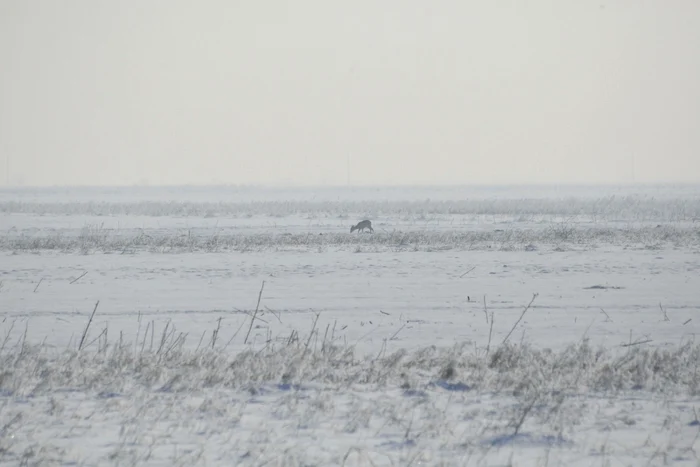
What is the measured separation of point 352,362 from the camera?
786cm

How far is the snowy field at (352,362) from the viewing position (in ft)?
17.6

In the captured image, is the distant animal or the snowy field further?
the distant animal

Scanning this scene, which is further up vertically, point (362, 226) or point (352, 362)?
point (362, 226)

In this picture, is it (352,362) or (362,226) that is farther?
(362,226)

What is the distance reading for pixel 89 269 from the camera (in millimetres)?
17484

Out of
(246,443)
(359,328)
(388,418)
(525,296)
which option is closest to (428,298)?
(525,296)

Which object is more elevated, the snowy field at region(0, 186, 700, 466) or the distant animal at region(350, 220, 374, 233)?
the distant animal at region(350, 220, 374, 233)

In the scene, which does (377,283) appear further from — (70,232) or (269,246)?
(70,232)

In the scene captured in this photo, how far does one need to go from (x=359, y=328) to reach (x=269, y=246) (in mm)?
12209

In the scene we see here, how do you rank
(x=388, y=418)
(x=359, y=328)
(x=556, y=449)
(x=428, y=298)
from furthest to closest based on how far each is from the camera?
(x=428, y=298) < (x=359, y=328) < (x=388, y=418) < (x=556, y=449)

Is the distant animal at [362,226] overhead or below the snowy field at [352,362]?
overhead

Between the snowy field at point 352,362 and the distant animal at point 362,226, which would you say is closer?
the snowy field at point 352,362

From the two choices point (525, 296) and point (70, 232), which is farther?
point (70, 232)

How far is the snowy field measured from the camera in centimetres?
538
